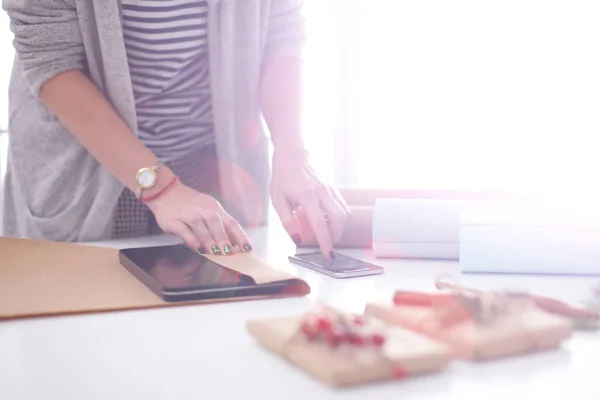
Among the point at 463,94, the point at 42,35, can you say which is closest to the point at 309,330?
the point at 42,35

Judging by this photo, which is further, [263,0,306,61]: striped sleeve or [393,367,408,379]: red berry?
[263,0,306,61]: striped sleeve

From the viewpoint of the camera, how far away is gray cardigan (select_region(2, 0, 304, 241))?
1.12m

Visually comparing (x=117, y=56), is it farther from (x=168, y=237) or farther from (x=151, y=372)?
(x=151, y=372)

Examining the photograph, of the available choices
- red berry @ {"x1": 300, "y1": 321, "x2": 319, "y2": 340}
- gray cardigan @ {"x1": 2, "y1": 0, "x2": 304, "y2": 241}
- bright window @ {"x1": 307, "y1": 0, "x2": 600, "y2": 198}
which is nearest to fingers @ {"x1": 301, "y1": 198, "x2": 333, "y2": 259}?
gray cardigan @ {"x1": 2, "y1": 0, "x2": 304, "y2": 241}

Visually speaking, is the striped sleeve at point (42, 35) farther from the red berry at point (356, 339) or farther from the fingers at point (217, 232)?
the red berry at point (356, 339)

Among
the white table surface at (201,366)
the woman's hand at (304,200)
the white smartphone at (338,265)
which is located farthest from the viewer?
the woman's hand at (304,200)

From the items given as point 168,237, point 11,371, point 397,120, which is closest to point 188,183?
point 168,237

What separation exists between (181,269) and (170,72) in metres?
0.49

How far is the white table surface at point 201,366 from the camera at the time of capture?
50 cm

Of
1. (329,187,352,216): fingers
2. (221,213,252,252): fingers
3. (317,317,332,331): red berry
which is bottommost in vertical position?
(317,317,332,331): red berry

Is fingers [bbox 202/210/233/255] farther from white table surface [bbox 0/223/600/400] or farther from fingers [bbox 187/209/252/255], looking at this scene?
white table surface [bbox 0/223/600/400]

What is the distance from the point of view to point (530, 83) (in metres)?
2.22

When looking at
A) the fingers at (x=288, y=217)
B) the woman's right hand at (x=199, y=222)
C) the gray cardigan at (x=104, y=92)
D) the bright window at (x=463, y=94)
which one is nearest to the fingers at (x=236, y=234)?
the woman's right hand at (x=199, y=222)

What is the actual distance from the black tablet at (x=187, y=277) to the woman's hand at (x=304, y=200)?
181 millimetres
